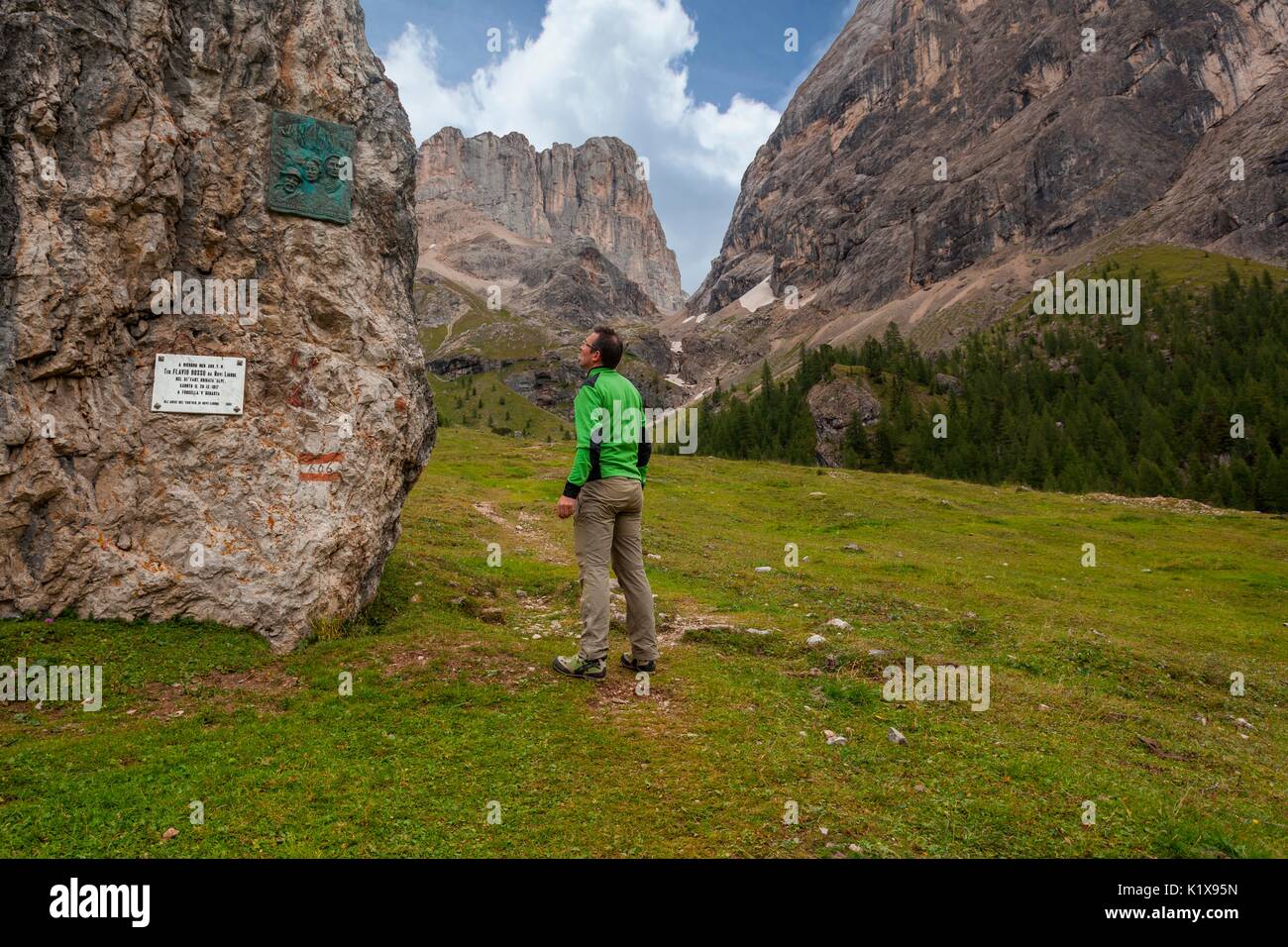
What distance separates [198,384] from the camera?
10930mm

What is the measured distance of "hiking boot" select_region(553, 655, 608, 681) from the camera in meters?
9.70

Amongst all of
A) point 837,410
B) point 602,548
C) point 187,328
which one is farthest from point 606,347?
point 837,410

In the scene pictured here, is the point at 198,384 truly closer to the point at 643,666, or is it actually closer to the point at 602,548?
the point at 602,548

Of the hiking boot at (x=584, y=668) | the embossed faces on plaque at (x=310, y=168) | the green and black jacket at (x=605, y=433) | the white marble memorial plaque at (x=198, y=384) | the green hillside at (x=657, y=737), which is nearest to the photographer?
the green hillside at (x=657, y=737)

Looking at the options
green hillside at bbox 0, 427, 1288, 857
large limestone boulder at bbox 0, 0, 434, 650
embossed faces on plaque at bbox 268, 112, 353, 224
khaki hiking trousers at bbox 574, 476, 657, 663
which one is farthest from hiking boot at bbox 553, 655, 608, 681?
embossed faces on plaque at bbox 268, 112, 353, 224

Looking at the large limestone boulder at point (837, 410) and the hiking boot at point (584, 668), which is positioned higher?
the large limestone boulder at point (837, 410)

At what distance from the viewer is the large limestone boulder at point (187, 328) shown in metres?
9.80

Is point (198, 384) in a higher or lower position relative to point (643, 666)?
higher

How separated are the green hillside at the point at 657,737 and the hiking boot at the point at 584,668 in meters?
0.32

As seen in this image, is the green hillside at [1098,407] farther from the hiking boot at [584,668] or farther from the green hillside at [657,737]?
the hiking boot at [584,668]

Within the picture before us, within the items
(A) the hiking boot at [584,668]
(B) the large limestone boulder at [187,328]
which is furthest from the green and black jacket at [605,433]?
(B) the large limestone boulder at [187,328]

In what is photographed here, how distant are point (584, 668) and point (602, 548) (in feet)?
5.96
